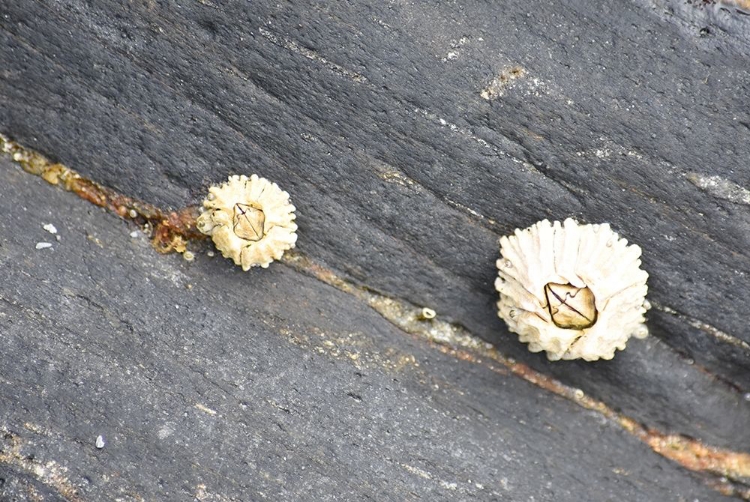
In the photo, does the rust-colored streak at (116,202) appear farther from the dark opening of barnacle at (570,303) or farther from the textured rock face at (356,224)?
the dark opening of barnacle at (570,303)

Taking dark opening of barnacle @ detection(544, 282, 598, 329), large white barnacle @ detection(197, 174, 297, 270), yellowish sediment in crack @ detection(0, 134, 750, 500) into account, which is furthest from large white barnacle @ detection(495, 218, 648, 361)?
large white barnacle @ detection(197, 174, 297, 270)

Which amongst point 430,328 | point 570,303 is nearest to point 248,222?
point 430,328

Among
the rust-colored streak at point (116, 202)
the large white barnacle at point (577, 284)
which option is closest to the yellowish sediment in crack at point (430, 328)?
the rust-colored streak at point (116, 202)

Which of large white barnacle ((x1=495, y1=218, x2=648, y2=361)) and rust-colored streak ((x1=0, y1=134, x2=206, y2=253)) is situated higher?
large white barnacle ((x1=495, y1=218, x2=648, y2=361))

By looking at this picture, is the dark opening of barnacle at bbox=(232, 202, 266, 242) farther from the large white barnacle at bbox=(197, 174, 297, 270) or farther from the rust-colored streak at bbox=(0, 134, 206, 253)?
the rust-colored streak at bbox=(0, 134, 206, 253)

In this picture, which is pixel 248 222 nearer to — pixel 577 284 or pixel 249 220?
pixel 249 220

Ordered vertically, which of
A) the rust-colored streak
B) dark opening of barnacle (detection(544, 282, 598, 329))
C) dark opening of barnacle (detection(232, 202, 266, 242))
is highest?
dark opening of barnacle (detection(544, 282, 598, 329))

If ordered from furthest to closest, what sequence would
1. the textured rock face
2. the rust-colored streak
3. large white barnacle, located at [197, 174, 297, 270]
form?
the rust-colored streak, large white barnacle, located at [197, 174, 297, 270], the textured rock face

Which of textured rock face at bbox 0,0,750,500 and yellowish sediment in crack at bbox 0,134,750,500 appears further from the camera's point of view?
yellowish sediment in crack at bbox 0,134,750,500
